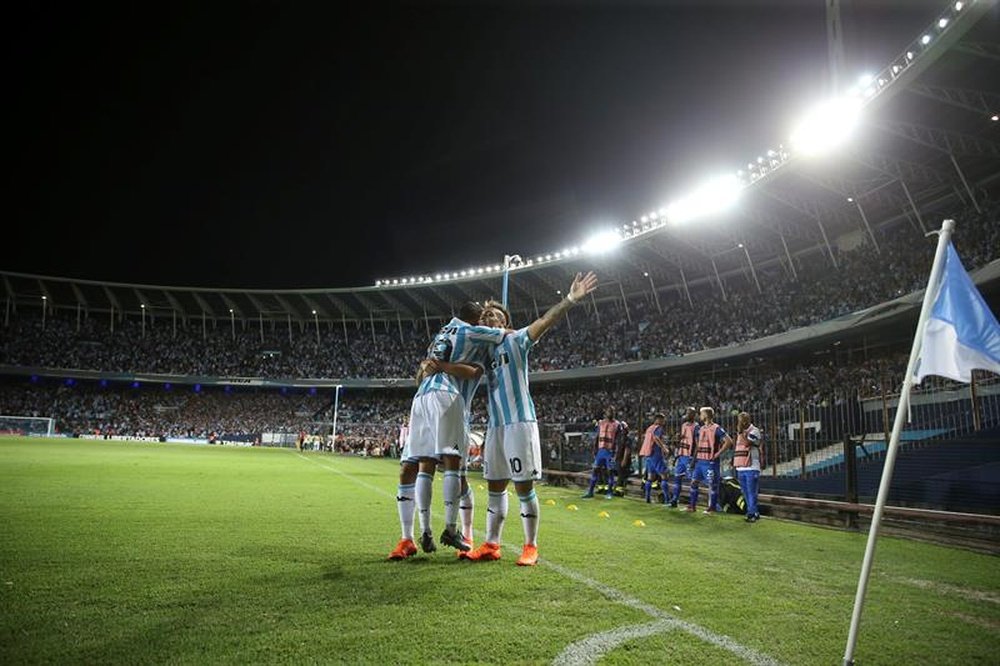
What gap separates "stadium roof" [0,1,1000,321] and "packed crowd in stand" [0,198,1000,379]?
53.9 inches

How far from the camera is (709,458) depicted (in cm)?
1141

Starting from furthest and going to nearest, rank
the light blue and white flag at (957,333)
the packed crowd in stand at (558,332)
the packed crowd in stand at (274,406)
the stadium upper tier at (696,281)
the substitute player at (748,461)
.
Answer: the packed crowd in stand at (274,406) < the packed crowd in stand at (558,332) < the stadium upper tier at (696,281) < the substitute player at (748,461) < the light blue and white flag at (957,333)

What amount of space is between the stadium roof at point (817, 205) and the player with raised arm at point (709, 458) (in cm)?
1449

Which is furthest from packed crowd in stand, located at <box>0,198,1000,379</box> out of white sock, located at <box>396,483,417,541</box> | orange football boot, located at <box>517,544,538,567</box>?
white sock, located at <box>396,483,417,541</box>

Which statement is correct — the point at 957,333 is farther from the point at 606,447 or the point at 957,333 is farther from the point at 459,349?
the point at 606,447

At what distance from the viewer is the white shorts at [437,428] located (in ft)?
16.3

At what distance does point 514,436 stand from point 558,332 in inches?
1669

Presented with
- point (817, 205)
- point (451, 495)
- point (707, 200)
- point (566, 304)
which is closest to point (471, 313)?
point (566, 304)

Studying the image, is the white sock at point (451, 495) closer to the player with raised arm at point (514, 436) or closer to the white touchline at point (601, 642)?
the player with raised arm at point (514, 436)

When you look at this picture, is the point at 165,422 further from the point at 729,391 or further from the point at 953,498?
the point at 953,498

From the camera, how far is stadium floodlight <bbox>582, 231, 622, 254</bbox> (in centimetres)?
3438

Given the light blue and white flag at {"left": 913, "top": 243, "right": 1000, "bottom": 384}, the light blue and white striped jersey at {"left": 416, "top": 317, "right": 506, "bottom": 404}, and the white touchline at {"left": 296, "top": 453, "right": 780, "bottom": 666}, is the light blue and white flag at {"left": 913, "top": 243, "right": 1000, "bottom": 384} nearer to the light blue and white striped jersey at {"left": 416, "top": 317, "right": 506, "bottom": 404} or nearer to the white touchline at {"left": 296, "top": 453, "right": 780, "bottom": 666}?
the white touchline at {"left": 296, "top": 453, "right": 780, "bottom": 666}

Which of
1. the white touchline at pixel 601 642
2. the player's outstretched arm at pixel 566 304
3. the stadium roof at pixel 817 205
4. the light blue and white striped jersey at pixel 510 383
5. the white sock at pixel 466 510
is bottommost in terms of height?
the white touchline at pixel 601 642

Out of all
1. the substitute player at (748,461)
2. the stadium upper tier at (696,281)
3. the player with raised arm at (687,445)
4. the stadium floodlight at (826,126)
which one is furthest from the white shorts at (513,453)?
the stadium floodlight at (826,126)
